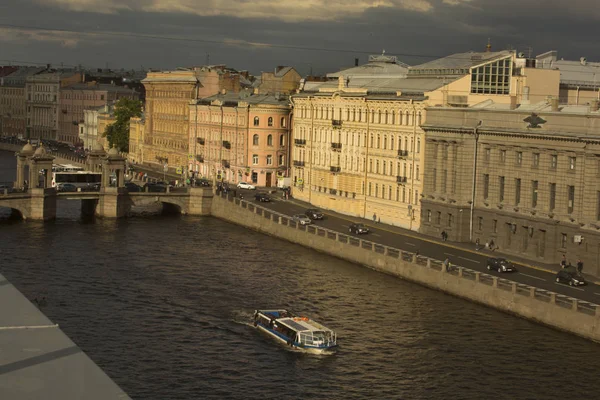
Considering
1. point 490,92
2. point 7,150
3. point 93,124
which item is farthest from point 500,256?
point 7,150

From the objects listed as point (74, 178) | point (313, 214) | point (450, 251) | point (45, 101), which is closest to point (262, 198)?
point (313, 214)

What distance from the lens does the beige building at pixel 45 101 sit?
601 feet

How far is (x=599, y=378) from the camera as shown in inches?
1626

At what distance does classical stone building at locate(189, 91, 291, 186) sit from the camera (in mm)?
102438

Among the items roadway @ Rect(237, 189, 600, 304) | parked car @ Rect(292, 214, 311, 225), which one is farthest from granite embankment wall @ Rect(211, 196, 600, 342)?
roadway @ Rect(237, 189, 600, 304)

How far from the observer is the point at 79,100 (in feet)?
576

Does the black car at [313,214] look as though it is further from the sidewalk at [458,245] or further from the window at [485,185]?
the window at [485,185]

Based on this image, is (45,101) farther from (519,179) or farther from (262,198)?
(519,179)

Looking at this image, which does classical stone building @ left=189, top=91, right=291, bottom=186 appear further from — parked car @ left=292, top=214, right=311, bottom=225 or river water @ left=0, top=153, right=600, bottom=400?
river water @ left=0, top=153, right=600, bottom=400

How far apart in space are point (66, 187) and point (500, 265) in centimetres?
4309

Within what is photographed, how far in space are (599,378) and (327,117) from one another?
159 ft

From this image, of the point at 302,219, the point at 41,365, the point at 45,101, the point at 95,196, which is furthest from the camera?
the point at 45,101

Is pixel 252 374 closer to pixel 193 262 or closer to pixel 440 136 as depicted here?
pixel 193 262

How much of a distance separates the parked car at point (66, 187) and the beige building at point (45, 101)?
93.1m
